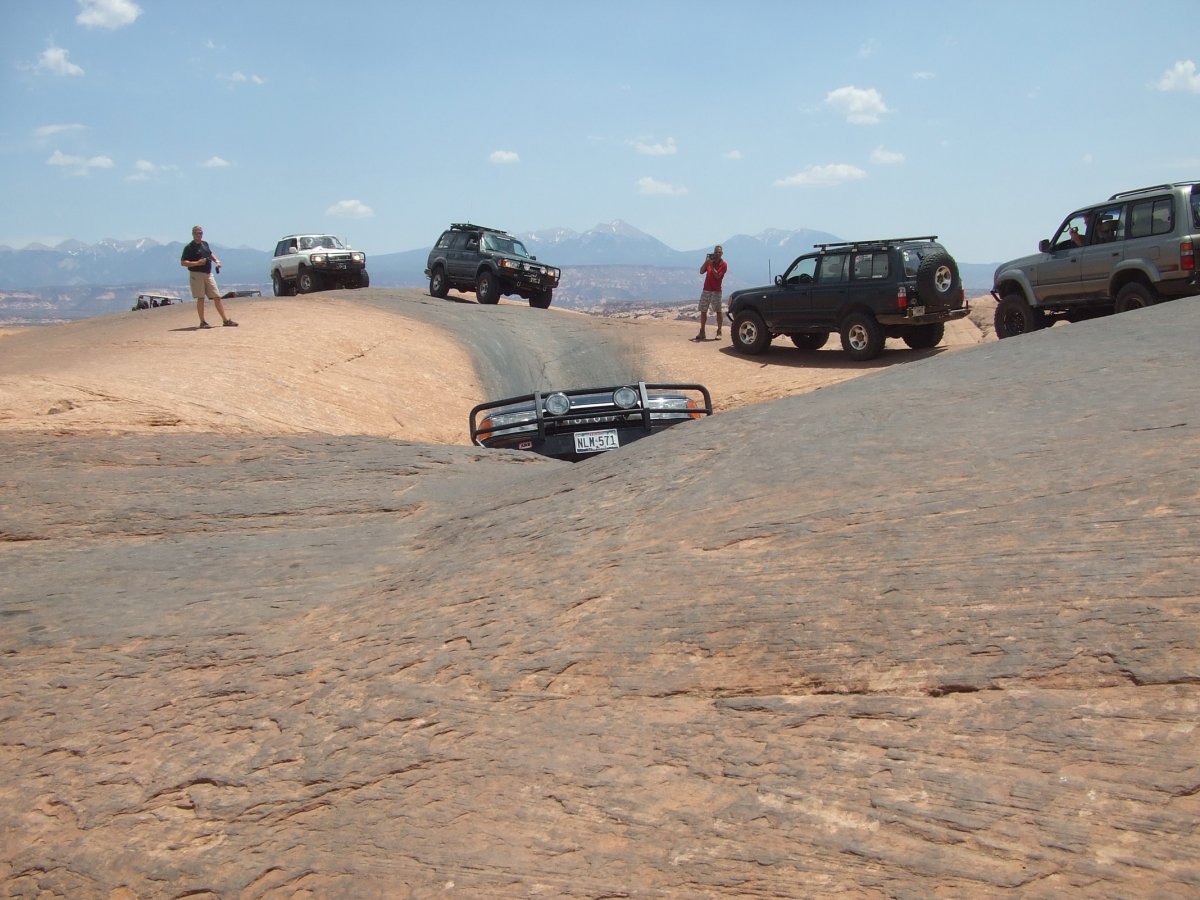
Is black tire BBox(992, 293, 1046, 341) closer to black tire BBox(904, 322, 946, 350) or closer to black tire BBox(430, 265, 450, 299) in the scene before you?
black tire BBox(904, 322, 946, 350)

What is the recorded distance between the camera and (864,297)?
59.5 ft

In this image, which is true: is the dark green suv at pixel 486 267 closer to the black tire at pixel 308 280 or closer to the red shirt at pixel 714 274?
the black tire at pixel 308 280

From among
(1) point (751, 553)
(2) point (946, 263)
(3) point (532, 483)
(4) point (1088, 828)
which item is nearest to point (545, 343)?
(2) point (946, 263)

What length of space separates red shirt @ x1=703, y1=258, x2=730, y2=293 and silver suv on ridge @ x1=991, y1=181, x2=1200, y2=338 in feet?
21.2

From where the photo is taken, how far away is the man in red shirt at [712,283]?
21.3 m

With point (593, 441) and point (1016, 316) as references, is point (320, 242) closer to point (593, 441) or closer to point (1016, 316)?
point (1016, 316)

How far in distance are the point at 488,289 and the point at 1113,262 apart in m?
15.0

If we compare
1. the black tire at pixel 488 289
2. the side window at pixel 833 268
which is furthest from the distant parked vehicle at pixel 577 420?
the black tire at pixel 488 289

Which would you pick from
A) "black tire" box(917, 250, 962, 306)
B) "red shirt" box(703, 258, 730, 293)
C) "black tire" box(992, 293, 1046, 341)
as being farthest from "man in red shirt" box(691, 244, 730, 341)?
"black tire" box(992, 293, 1046, 341)

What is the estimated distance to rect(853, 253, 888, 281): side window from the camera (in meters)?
17.9

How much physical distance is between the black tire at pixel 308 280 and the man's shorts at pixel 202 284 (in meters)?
12.9

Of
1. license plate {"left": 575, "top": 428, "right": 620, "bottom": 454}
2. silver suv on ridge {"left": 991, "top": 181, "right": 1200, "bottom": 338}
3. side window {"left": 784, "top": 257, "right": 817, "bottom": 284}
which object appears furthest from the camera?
side window {"left": 784, "top": 257, "right": 817, "bottom": 284}

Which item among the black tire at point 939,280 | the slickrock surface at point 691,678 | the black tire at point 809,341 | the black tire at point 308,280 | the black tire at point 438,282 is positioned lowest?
the slickrock surface at point 691,678

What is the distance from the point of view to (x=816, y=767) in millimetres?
2750
